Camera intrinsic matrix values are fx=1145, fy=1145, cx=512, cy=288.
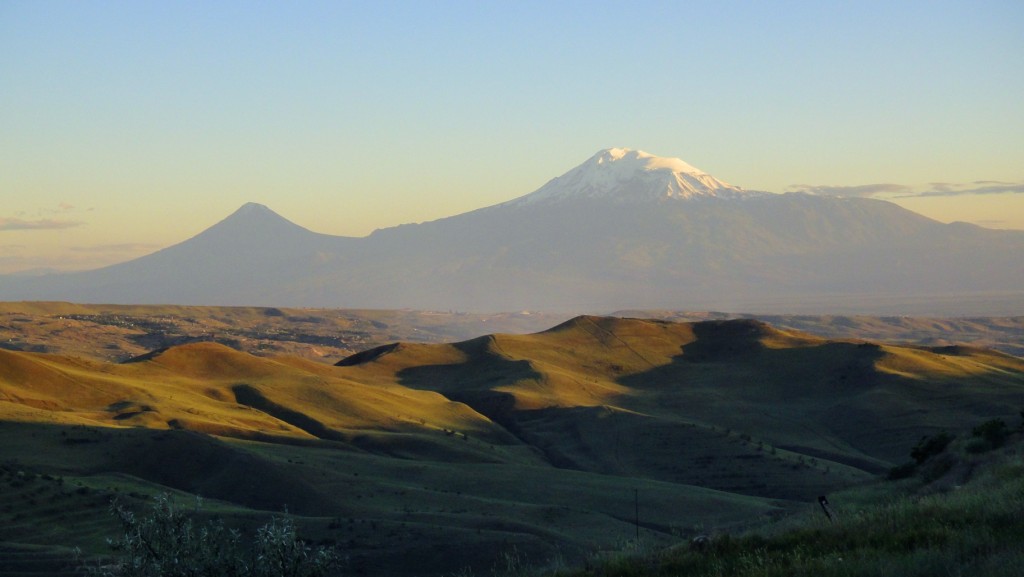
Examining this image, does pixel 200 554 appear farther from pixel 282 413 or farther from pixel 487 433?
pixel 487 433

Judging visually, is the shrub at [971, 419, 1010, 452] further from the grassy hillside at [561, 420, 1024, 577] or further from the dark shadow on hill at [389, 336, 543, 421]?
A: the dark shadow on hill at [389, 336, 543, 421]

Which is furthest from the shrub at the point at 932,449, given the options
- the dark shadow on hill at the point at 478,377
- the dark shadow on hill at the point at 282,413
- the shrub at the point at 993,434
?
the dark shadow on hill at the point at 478,377

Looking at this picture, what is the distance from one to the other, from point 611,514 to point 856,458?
77.3 ft

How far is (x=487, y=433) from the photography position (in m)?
66.1

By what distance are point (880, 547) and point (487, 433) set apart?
178ft

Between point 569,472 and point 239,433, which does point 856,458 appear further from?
point 239,433

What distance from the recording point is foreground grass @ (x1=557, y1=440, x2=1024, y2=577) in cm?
1162

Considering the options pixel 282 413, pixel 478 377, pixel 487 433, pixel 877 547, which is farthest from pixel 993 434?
pixel 478 377

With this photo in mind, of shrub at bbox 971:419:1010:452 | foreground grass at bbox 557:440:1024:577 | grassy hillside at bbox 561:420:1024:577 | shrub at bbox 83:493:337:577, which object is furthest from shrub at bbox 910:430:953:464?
shrub at bbox 83:493:337:577

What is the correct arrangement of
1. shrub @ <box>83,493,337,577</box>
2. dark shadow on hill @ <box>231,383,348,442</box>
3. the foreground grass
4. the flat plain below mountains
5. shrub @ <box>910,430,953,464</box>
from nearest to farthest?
the foreground grass, shrub @ <box>83,493,337,577</box>, shrub @ <box>910,430,953,464</box>, the flat plain below mountains, dark shadow on hill @ <box>231,383,348,442</box>

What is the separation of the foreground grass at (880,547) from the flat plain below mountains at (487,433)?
186 inches

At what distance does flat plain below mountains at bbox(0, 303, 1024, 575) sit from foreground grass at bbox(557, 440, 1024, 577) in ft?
15.5

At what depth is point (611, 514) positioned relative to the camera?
138ft

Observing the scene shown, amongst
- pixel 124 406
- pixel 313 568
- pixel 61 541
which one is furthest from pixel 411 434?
pixel 313 568
